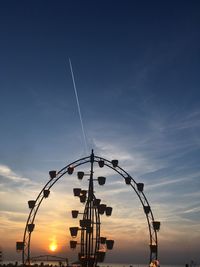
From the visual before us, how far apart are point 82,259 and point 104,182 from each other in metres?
6.55

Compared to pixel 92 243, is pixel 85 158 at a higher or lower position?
higher

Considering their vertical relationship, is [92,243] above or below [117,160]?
below

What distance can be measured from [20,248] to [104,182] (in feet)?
27.9

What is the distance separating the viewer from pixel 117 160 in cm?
3116

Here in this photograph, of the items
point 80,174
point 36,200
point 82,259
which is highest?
point 80,174

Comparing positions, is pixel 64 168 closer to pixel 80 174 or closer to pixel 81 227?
pixel 80 174

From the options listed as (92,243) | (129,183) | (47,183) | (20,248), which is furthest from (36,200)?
(129,183)

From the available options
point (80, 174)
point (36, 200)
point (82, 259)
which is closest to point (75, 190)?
point (80, 174)

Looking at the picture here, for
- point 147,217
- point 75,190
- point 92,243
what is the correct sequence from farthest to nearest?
point 75,190 → point 147,217 → point 92,243

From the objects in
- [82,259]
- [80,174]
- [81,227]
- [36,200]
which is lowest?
[82,259]

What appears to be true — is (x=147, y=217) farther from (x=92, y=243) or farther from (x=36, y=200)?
(x=36, y=200)

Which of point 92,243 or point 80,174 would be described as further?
point 80,174

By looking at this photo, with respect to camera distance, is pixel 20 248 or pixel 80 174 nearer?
pixel 20 248

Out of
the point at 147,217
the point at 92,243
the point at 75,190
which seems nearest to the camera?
the point at 92,243
